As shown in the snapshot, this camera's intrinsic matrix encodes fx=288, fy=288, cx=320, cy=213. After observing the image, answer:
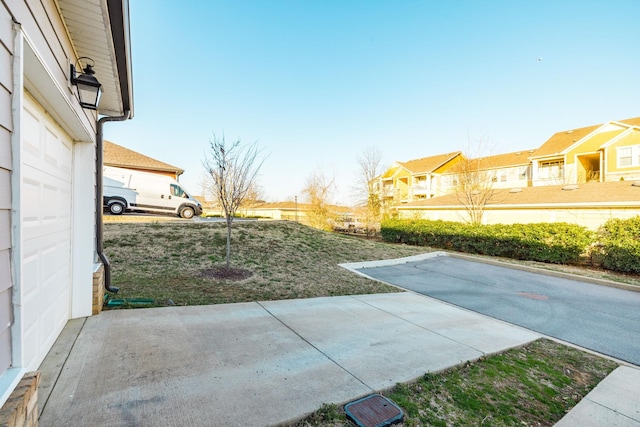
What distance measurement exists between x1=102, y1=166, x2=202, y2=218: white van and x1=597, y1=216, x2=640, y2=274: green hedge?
16652mm

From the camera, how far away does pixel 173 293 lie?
199 inches

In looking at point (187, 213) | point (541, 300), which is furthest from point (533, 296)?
point (187, 213)

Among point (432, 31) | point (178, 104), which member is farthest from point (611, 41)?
point (178, 104)

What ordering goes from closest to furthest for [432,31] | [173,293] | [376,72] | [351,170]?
1. [173,293]
2. [432,31]
3. [376,72]
4. [351,170]

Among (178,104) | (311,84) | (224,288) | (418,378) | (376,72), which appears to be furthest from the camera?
(311,84)

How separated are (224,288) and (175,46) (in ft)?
25.1

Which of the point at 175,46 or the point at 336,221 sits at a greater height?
the point at 175,46

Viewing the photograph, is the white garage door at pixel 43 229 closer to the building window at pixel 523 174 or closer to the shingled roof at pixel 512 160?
the shingled roof at pixel 512 160

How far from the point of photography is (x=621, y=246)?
957cm

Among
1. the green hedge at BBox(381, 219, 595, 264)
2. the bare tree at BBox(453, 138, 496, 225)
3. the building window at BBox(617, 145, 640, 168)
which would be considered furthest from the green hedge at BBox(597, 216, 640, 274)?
the building window at BBox(617, 145, 640, 168)

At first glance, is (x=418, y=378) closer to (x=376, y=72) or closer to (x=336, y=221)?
(x=376, y=72)

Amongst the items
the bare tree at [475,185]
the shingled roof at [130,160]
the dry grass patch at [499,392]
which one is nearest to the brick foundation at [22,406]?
the dry grass patch at [499,392]

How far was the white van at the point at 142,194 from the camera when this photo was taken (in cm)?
1201

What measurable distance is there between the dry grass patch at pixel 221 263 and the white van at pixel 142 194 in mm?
3130
